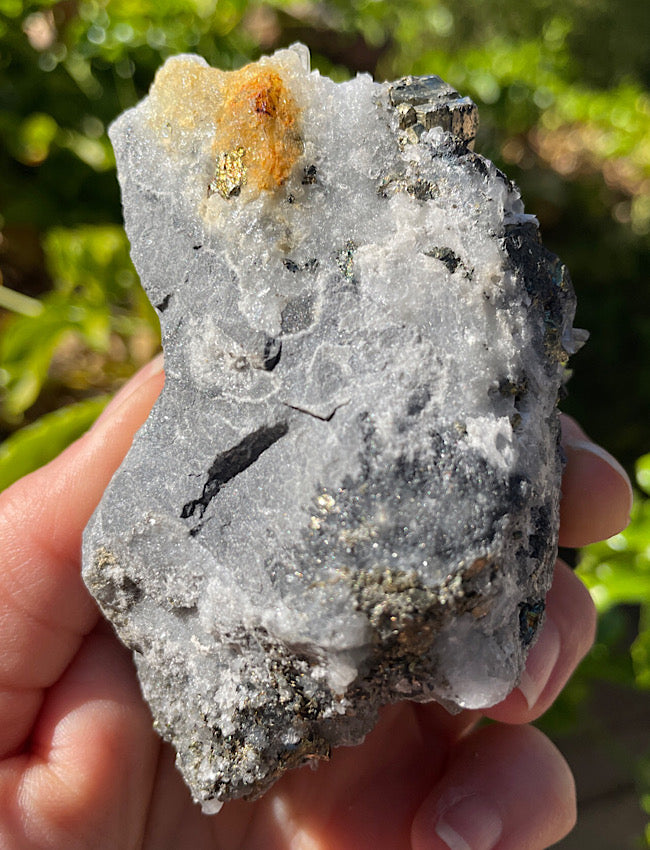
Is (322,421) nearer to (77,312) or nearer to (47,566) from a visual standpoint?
(47,566)

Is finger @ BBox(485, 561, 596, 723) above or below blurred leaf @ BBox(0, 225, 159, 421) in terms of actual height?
below

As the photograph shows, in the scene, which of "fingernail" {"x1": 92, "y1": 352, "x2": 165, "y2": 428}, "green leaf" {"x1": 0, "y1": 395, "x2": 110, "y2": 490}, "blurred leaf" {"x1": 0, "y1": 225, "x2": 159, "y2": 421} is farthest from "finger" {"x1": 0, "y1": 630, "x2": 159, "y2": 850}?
"blurred leaf" {"x1": 0, "y1": 225, "x2": 159, "y2": 421}

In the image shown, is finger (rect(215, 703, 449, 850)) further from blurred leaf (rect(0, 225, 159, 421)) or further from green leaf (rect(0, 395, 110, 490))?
blurred leaf (rect(0, 225, 159, 421))

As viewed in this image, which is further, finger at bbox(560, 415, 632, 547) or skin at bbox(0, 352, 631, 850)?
finger at bbox(560, 415, 632, 547)

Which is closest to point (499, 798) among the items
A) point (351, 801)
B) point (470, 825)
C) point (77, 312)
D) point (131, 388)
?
point (470, 825)

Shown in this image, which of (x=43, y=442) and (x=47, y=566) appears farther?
(x=43, y=442)

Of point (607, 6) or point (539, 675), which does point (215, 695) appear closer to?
point (539, 675)
